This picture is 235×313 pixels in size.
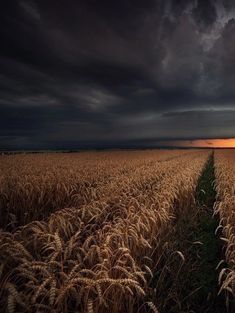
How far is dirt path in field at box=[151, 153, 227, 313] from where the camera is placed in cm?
437

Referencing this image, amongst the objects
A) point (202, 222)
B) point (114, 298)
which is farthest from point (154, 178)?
point (114, 298)

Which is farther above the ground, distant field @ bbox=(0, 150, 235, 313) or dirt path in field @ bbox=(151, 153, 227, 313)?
distant field @ bbox=(0, 150, 235, 313)

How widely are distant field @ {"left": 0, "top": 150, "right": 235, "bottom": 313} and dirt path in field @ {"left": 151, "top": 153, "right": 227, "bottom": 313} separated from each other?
0.02m

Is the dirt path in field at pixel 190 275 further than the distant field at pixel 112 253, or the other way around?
the dirt path in field at pixel 190 275

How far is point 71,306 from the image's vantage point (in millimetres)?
3629

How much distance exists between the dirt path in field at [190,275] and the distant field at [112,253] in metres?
0.02

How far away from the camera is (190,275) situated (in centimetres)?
536

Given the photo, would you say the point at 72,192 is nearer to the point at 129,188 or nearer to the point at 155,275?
the point at 129,188

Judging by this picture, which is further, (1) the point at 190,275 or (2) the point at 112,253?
(1) the point at 190,275

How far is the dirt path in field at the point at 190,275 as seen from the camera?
14.3 feet

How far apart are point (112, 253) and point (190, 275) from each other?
73.1 inches

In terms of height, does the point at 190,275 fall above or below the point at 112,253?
below

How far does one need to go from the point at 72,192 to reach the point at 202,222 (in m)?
3.80

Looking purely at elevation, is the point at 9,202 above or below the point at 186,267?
above
